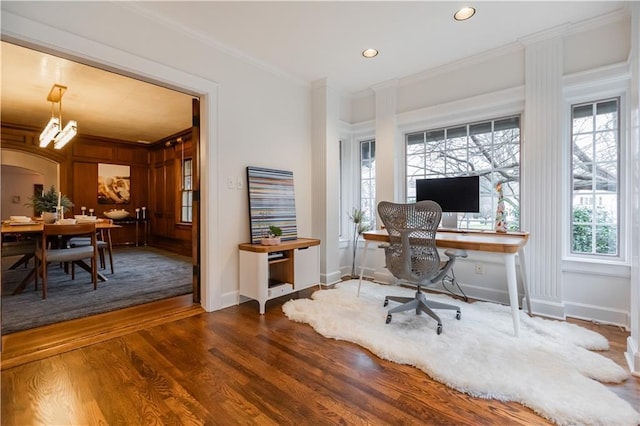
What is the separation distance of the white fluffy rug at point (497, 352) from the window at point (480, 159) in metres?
1.03

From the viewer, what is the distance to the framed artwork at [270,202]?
323 cm

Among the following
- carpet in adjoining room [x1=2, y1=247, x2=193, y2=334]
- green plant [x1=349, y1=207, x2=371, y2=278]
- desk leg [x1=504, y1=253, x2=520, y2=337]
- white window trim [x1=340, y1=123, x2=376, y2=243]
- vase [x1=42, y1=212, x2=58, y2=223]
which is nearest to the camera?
desk leg [x1=504, y1=253, x2=520, y2=337]

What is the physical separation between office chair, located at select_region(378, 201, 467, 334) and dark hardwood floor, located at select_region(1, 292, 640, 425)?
0.77 metres

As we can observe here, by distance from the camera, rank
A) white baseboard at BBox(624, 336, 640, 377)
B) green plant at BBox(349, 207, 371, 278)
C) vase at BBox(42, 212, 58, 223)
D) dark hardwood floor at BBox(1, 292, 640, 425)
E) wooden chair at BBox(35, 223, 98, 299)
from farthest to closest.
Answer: green plant at BBox(349, 207, 371, 278), vase at BBox(42, 212, 58, 223), wooden chair at BBox(35, 223, 98, 299), white baseboard at BBox(624, 336, 640, 377), dark hardwood floor at BBox(1, 292, 640, 425)

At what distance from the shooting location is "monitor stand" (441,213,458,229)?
10.8 feet

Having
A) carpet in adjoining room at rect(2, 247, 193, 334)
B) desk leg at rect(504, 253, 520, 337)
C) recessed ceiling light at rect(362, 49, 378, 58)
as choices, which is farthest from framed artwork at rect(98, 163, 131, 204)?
desk leg at rect(504, 253, 520, 337)

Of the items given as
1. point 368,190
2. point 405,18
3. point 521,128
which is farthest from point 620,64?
point 368,190

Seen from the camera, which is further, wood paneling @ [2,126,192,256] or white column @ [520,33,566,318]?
wood paneling @ [2,126,192,256]

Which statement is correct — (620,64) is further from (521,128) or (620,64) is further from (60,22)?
(60,22)

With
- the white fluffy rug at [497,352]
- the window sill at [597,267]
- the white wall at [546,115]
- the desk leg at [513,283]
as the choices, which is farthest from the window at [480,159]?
the desk leg at [513,283]

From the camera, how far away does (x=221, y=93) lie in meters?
3.00

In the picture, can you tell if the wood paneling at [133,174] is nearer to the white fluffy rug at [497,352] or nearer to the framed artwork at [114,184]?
the framed artwork at [114,184]

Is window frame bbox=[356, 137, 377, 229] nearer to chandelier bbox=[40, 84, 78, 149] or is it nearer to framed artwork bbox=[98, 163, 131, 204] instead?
chandelier bbox=[40, 84, 78, 149]

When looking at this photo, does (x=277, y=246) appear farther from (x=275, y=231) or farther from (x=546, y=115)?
(x=546, y=115)
